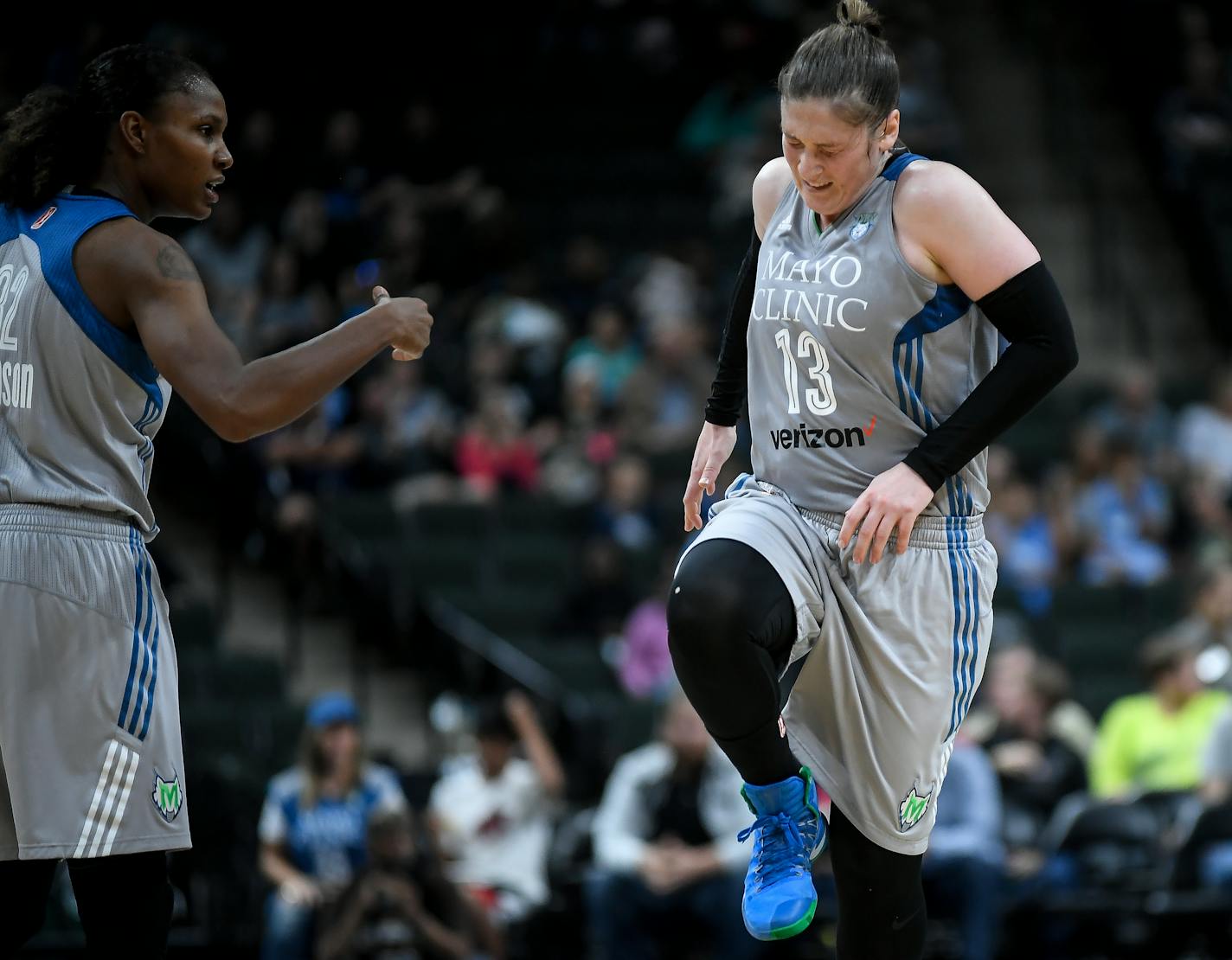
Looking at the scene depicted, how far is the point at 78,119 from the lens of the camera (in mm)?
3721

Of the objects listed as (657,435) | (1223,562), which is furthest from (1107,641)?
(657,435)

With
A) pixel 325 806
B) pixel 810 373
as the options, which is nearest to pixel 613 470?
pixel 325 806

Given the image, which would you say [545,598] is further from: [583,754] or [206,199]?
[206,199]

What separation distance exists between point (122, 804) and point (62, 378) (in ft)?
2.75

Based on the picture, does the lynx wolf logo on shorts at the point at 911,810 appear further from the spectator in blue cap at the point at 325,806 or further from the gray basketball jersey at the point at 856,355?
the spectator in blue cap at the point at 325,806

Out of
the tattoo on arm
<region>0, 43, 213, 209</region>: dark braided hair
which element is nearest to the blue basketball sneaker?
the tattoo on arm

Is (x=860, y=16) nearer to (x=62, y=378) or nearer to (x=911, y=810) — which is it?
(x=911, y=810)

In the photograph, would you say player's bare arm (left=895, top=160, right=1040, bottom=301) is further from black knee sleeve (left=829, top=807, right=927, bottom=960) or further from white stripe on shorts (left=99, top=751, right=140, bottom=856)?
white stripe on shorts (left=99, top=751, right=140, bottom=856)

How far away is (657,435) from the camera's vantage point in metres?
12.0

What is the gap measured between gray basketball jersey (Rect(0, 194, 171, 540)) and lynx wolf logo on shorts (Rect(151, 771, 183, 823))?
541 mm

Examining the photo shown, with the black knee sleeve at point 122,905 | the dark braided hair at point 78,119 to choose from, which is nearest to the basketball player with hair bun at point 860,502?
the black knee sleeve at point 122,905

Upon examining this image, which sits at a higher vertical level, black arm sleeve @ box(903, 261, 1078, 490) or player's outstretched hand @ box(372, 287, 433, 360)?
player's outstretched hand @ box(372, 287, 433, 360)

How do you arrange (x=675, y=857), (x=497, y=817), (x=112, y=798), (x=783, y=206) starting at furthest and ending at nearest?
(x=497, y=817) < (x=675, y=857) < (x=783, y=206) < (x=112, y=798)

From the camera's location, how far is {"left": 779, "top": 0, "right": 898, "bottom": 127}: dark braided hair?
3754 millimetres
